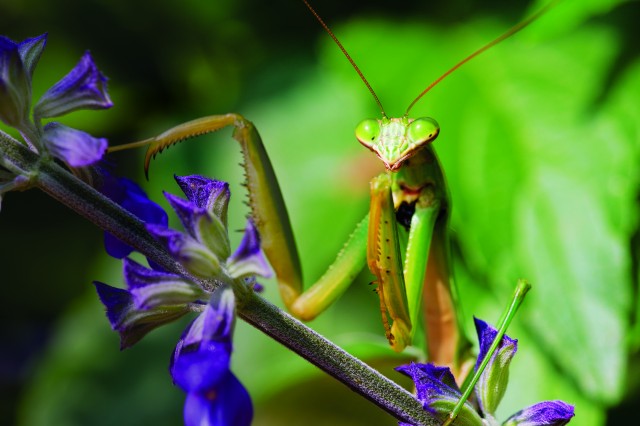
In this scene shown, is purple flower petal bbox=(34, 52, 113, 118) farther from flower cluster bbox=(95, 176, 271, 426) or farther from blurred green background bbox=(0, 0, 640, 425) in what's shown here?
blurred green background bbox=(0, 0, 640, 425)

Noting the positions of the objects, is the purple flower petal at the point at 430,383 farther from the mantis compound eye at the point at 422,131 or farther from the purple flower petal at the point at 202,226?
the mantis compound eye at the point at 422,131

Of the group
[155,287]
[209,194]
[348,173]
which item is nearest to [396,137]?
[209,194]

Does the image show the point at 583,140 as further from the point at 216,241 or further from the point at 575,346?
the point at 216,241

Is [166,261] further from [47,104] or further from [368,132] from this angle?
[368,132]

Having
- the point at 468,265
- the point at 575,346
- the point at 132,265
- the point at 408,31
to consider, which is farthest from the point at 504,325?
the point at 408,31

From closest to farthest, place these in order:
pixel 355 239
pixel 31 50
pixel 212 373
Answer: pixel 212 373, pixel 31 50, pixel 355 239
